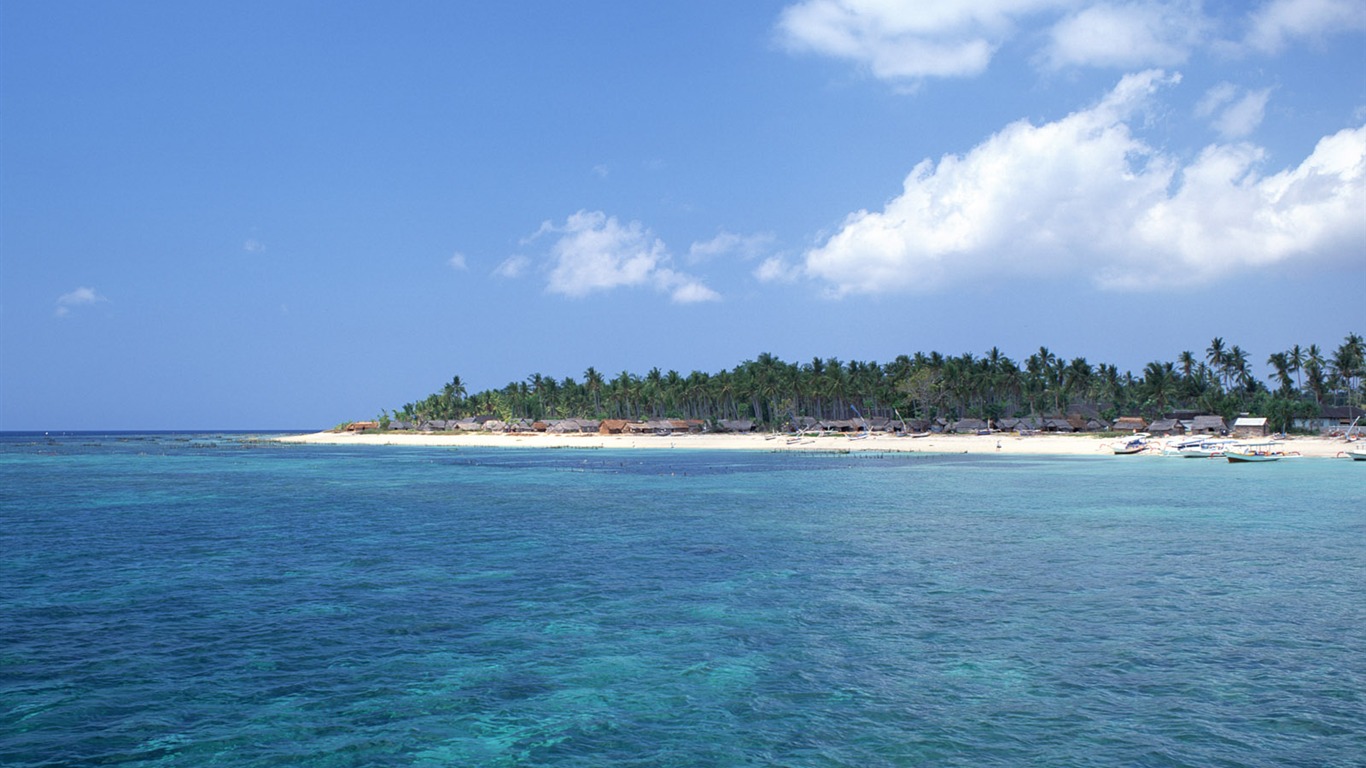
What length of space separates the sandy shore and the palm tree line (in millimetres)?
14925

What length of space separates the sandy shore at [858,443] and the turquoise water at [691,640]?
59112 mm

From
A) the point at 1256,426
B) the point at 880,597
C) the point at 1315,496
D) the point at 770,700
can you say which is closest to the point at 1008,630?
the point at 880,597

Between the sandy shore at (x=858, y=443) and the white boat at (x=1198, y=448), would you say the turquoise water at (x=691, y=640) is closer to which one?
the white boat at (x=1198, y=448)

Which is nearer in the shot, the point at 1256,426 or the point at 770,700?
the point at 770,700

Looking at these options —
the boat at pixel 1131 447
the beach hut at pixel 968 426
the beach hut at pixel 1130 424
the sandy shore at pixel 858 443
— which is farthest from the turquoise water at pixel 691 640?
the beach hut at pixel 968 426

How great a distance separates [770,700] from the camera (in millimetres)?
12984

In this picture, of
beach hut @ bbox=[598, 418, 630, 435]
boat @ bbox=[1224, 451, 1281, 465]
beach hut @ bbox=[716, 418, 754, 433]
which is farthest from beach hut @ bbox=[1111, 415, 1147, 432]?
beach hut @ bbox=[598, 418, 630, 435]

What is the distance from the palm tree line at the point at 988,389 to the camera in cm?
11950

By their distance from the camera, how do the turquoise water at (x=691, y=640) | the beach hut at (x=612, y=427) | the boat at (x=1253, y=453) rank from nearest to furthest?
the turquoise water at (x=691, y=640) < the boat at (x=1253, y=453) < the beach hut at (x=612, y=427)

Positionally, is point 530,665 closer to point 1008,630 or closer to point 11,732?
point 11,732

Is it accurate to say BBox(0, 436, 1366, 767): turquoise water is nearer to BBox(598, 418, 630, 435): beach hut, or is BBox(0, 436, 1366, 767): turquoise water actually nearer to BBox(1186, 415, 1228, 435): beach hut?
BBox(1186, 415, 1228, 435): beach hut

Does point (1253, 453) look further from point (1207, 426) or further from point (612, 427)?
→ point (612, 427)

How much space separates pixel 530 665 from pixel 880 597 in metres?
8.72

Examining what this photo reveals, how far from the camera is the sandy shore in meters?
91.6
